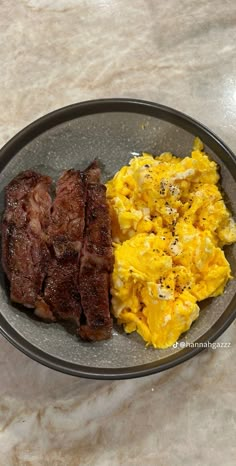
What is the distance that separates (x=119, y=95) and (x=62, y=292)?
1.28 meters

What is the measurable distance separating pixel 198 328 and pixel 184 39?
5.75ft

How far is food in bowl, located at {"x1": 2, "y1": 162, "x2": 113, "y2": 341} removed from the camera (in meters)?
2.11

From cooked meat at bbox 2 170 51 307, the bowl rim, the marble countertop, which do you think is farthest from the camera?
the marble countertop

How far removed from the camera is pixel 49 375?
2.32 metres

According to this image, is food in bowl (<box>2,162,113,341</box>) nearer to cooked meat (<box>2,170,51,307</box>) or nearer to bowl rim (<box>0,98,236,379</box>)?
cooked meat (<box>2,170,51,307</box>)

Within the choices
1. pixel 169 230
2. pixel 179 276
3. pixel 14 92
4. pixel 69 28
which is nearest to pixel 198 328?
pixel 179 276

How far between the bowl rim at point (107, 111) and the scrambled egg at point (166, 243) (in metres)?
0.09

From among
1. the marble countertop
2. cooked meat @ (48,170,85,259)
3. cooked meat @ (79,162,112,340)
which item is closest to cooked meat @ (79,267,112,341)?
cooked meat @ (79,162,112,340)

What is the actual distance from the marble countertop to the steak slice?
374mm

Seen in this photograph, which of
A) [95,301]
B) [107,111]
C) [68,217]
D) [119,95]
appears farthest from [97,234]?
[119,95]

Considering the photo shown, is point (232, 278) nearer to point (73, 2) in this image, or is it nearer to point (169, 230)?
point (169, 230)

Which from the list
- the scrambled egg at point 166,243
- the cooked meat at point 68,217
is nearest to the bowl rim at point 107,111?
the scrambled egg at point 166,243

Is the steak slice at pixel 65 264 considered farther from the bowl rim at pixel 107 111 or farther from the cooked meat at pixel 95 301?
the bowl rim at pixel 107 111

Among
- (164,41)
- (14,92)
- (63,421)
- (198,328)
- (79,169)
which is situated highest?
(164,41)
